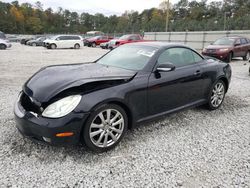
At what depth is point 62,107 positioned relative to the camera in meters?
2.79

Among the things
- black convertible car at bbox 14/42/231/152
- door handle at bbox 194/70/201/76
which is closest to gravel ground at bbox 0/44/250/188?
black convertible car at bbox 14/42/231/152

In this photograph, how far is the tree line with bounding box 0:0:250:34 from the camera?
202ft

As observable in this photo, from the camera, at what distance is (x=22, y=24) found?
84.1 m

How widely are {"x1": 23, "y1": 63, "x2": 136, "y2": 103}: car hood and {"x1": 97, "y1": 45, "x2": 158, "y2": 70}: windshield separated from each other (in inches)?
8.4

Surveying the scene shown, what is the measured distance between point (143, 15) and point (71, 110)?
95.3 metres

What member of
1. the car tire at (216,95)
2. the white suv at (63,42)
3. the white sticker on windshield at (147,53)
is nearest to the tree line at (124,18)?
the white suv at (63,42)

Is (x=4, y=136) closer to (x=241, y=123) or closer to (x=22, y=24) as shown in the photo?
(x=241, y=123)

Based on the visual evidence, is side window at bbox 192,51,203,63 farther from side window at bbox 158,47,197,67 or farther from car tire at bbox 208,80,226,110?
car tire at bbox 208,80,226,110

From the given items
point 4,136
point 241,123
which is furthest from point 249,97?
point 4,136

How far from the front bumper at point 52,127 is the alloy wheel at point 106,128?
21 cm

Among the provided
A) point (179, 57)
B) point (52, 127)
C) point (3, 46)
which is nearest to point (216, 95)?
point (179, 57)

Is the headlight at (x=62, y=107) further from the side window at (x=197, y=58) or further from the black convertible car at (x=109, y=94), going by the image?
the side window at (x=197, y=58)

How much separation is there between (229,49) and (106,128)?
12079 millimetres

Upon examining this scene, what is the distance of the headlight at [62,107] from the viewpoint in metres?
2.76
